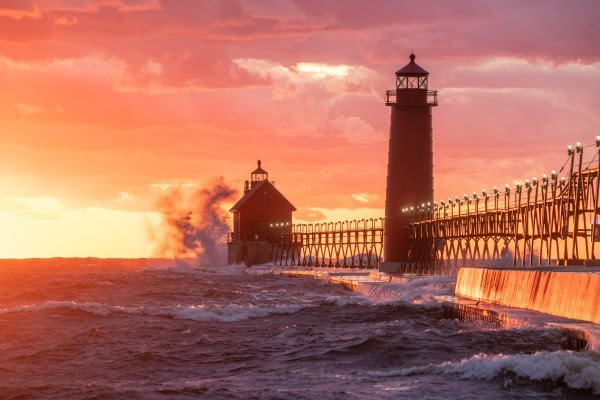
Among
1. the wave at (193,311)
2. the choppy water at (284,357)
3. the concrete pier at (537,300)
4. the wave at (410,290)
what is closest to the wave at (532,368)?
the choppy water at (284,357)

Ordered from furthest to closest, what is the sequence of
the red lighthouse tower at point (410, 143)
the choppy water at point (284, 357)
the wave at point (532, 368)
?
the red lighthouse tower at point (410, 143) < the choppy water at point (284, 357) < the wave at point (532, 368)

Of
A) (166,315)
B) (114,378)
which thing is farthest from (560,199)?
(114,378)

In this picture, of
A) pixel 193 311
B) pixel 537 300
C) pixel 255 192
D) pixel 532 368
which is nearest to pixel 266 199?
pixel 255 192

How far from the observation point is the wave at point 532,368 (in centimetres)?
1428

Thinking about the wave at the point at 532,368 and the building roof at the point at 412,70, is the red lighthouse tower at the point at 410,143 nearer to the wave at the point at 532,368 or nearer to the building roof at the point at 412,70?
the building roof at the point at 412,70

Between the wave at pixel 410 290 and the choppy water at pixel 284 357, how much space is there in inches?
190

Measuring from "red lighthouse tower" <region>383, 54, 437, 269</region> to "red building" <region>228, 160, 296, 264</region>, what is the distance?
43340 millimetres

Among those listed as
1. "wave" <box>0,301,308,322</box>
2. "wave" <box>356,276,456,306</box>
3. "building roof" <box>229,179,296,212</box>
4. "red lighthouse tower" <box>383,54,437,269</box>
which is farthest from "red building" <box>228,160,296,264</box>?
"wave" <box>0,301,308,322</box>

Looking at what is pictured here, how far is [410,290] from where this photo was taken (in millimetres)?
41156

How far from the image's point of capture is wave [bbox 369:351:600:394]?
14.3 m

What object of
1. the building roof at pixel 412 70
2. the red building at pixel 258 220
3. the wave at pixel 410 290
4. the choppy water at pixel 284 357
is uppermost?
the building roof at pixel 412 70

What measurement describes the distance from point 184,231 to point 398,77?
69.7m

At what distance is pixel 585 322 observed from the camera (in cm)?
1878

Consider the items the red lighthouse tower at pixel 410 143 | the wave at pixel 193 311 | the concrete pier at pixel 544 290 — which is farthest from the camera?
the red lighthouse tower at pixel 410 143
